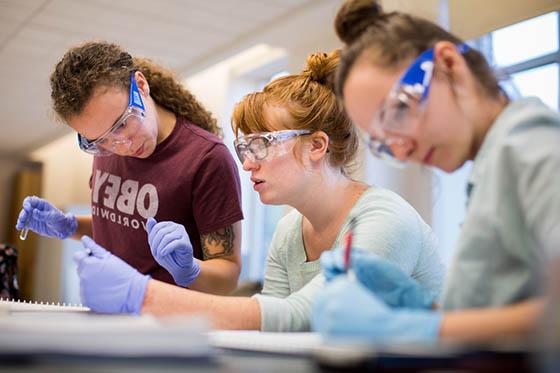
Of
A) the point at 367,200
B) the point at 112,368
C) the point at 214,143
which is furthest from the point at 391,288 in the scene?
the point at 214,143

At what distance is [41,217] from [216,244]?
784 mm

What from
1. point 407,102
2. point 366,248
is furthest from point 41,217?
point 407,102

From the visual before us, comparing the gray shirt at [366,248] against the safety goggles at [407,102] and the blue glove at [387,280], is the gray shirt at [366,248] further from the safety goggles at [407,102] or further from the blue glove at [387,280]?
the safety goggles at [407,102]

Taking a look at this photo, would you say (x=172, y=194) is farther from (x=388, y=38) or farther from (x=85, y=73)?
(x=388, y=38)

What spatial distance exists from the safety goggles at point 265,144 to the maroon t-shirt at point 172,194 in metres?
0.26

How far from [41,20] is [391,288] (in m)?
4.17

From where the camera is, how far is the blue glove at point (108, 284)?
1124 millimetres

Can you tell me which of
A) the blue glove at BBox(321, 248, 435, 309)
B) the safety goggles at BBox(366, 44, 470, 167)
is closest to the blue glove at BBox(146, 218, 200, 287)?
the blue glove at BBox(321, 248, 435, 309)

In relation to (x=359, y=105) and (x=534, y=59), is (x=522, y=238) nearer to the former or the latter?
(x=359, y=105)

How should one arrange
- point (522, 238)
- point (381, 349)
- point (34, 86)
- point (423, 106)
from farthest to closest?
point (34, 86), point (423, 106), point (522, 238), point (381, 349)

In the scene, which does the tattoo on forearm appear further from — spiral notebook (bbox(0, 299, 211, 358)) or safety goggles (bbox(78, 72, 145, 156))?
spiral notebook (bbox(0, 299, 211, 358))

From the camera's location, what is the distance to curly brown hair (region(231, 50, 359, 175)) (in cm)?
167

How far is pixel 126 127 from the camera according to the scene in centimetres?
187

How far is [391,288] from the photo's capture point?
1060 millimetres
